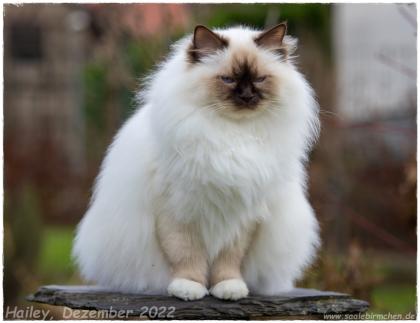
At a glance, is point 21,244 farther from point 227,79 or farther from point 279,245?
point 227,79

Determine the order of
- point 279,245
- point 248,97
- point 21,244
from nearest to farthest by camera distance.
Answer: point 248,97 < point 279,245 < point 21,244

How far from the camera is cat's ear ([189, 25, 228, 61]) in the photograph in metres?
3.53

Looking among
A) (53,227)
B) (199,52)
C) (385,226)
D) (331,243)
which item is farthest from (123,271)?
(53,227)

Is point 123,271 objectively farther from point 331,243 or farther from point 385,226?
point 385,226

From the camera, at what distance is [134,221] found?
3.75m

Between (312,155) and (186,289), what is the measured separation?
510 centimetres

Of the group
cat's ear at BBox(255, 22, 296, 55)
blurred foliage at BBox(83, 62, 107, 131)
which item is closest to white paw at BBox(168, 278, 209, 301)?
cat's ear at BBox(255, 22, 296, 55)

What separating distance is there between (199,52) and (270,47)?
0.36 meters

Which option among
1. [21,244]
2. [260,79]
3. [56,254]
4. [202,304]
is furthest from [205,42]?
[56,254]

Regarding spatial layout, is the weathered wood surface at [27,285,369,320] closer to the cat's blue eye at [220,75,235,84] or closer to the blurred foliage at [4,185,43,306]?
the cat's blue eye at [220,75,235,84]

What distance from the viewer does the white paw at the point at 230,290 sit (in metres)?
3.62

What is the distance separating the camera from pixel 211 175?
3.49m

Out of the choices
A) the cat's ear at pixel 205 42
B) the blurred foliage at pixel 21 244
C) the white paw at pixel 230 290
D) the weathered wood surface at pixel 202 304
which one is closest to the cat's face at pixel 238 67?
the cat's ear at pixel 205 42

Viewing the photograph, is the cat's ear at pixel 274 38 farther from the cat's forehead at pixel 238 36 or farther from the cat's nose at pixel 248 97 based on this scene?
the cat's nose at pixel 248 97
